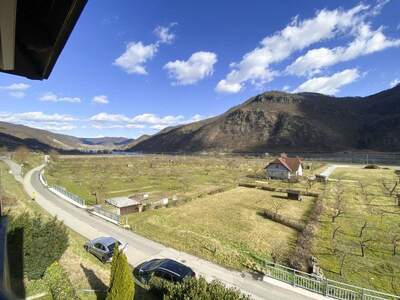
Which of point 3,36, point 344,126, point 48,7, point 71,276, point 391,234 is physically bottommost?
point 391,234

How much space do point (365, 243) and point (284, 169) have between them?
36.6 metres

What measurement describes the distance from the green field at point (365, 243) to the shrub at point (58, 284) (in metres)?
15.5

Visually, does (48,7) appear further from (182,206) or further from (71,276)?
(182,206)

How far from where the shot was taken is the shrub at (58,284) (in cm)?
1014

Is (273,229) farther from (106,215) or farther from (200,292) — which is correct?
(200,292)

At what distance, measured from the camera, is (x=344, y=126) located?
6476 inches

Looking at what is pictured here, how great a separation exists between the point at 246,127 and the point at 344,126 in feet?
208

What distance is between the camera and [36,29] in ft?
11.1

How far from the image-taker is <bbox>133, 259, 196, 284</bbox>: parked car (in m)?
14.0

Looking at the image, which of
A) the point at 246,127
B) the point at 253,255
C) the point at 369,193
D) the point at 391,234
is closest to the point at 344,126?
the point at 246,127

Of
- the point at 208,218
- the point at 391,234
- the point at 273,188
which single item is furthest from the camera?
the point at 273,188

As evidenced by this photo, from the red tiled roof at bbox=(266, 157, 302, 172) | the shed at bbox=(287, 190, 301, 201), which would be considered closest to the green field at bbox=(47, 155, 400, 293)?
the shed at bbox=(287, 190, 301, 201)

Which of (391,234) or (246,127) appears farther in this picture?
(246,127)

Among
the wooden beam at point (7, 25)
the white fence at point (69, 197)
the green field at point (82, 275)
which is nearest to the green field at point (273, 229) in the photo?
the white fence at point (69, 197)
